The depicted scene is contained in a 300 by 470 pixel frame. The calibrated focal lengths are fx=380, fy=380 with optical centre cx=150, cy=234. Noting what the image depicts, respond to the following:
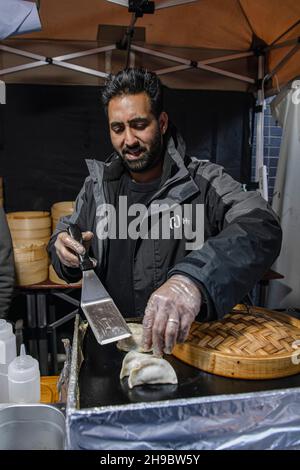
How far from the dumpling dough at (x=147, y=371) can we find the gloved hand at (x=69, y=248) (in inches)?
18.3

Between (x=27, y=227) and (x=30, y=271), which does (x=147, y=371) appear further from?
(x=27, y=227)

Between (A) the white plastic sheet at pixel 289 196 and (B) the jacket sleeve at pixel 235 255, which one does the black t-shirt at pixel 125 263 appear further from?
(A) the white plastic sheet at pixel 289 196

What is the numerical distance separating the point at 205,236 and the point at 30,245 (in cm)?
161

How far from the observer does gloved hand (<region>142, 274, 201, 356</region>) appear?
92 centimetres

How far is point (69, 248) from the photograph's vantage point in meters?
1.38

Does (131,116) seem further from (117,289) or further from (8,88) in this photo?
(8,88)

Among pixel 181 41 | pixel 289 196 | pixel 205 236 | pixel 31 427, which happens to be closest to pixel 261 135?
pixel 289 196

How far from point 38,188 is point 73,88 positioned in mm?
918

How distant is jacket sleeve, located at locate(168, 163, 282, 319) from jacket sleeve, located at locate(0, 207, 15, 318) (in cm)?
154

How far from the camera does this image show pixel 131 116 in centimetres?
153

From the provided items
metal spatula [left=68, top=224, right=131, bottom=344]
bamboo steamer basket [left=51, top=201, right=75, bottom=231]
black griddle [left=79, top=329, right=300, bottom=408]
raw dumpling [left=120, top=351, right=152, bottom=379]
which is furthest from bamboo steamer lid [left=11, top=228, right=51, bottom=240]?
raw dumpling [left=120, top=351, right=152, bottom=379]

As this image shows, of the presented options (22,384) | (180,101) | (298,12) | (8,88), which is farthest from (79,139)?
(22,384)

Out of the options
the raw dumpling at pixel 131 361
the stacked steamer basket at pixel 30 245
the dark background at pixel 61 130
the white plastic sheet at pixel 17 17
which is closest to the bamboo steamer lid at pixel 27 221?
the stacked steamer basket at pixel 30 245

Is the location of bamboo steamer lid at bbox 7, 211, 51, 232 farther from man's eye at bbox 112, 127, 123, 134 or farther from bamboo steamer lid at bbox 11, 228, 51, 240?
man's eye at bbox 112, 127, 123, 134
